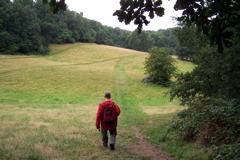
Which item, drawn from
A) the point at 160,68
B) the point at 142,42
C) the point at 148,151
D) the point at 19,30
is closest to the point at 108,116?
the point at 148,151

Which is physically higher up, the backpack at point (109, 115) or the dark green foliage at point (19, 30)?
the dark green foliage at point (19, 30)

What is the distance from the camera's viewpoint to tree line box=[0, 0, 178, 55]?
2808 inches

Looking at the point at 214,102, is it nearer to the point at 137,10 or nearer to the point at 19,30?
the point at 137,10

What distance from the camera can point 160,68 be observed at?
41.0m

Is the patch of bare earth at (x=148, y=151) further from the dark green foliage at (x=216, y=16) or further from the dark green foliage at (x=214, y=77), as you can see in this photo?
the dark green foliage at (x=216, y=16)

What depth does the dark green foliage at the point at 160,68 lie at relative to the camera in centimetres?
4041

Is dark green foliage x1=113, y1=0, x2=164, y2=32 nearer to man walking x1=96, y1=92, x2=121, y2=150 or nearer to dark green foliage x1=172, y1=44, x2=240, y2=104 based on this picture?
man walking x1=96, y1=92, x2=121, y2=150

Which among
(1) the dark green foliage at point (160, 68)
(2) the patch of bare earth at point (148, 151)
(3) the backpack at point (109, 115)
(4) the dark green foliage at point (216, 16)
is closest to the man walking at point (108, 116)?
(3) the backpack at point (109, 115)

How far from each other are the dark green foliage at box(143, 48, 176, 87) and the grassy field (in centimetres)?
219

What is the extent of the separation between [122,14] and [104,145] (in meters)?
4.51

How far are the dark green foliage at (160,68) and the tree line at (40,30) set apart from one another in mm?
23109

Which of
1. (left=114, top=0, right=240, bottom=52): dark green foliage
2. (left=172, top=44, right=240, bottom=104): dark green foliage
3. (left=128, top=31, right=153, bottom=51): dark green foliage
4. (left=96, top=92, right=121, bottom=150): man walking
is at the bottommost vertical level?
(left=96, top=92, right=121, bottom=150): man walking

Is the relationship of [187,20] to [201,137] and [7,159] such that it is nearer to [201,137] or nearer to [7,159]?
[201,137]

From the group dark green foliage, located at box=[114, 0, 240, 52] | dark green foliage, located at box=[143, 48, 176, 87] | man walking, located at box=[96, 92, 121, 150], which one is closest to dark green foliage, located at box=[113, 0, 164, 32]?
dark green foliage, located at box=[114, 0, 240, 52]
